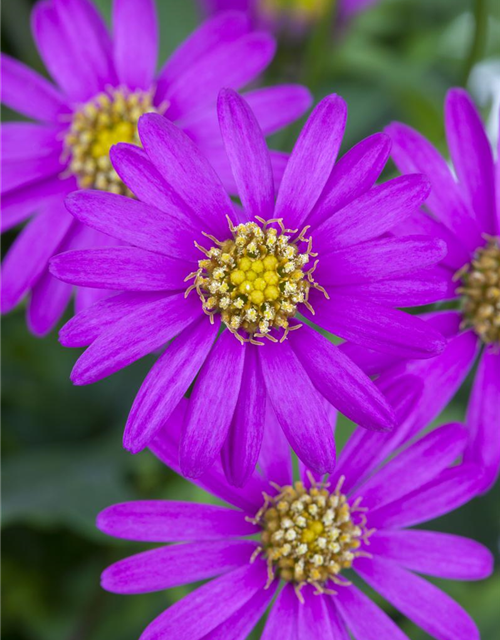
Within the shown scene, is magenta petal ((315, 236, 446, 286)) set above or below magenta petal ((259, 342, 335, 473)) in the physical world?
above

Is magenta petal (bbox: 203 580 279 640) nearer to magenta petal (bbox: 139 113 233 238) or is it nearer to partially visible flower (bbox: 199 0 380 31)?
magenta petal (bbox: 139 113 233 238)

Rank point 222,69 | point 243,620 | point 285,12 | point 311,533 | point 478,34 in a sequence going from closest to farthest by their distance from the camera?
point 243,620 < point 311,533 < point 222,69 < point 478,34 < point 285,12

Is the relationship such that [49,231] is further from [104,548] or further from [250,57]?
[104,548]

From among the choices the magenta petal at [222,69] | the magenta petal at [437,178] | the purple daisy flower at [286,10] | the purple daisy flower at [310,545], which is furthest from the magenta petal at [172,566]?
the purple daisy flower at [286,10]

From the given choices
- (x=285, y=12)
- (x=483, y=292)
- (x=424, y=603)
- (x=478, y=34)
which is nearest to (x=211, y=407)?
(x=424, y=603)

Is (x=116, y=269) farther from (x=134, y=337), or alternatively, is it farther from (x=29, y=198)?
(x=29, y=198)

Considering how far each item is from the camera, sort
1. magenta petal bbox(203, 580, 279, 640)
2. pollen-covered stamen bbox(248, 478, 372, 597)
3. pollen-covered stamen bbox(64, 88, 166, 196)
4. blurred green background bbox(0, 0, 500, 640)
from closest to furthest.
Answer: magenta petal bbox(203, 580, 279, 640), pollen-covered stamen bbox(248, 478, 372, 597), pollen-covered stamen bbox(64, 88, 166, 196), blurred green background bbox(0, 0, 500, 640)

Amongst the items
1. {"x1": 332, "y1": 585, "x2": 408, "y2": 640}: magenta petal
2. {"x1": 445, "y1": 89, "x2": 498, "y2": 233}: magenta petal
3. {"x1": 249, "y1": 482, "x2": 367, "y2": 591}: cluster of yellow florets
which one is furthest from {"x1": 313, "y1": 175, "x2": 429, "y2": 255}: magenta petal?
{"x1": 332, "y1": 585, "x2": 408, "y2": 640}: magenta petal

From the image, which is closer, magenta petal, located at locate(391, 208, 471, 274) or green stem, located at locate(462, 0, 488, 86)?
magenta petal, located at locate(391, 208, 471, 274)
